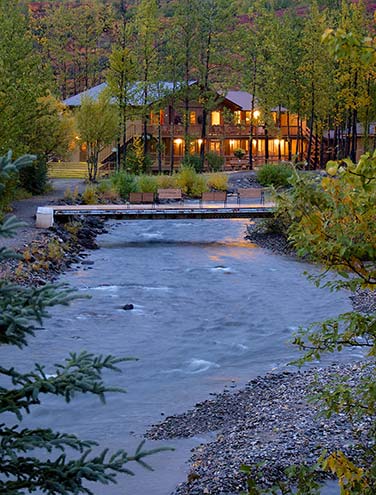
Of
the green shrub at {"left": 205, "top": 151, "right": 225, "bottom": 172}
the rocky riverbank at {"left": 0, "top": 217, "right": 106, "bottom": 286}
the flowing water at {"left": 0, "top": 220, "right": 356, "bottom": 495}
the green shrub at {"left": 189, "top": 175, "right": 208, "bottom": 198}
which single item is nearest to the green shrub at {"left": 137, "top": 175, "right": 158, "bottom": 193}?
the green shrub at {"left": 189, "top": 175, "right": 208, "bottom": 198}

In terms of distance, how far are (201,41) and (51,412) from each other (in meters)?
41.9

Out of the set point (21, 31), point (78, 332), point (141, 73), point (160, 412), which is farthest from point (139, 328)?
point (141, 73)

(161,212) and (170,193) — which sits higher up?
(170,193)

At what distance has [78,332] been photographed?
15.5 m

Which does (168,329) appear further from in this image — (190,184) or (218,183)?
(218,183)

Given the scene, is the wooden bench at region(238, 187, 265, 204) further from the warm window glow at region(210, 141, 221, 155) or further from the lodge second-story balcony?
the warm window glow at region(210, 141, 221, 155)

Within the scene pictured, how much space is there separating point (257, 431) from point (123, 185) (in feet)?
86.7

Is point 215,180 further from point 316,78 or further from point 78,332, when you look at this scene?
point 78,332

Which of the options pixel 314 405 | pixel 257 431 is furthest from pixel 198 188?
pixel 257 431

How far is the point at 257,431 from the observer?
Result: 987cm

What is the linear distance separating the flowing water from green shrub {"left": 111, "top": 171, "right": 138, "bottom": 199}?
842 centimetres

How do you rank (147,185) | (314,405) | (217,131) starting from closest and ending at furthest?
(314,405) < (147,185) < (217,131)

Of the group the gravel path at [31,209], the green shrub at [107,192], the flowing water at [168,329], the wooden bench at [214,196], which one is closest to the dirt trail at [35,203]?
the gravel path at [31,209]

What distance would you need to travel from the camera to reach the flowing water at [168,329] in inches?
422
